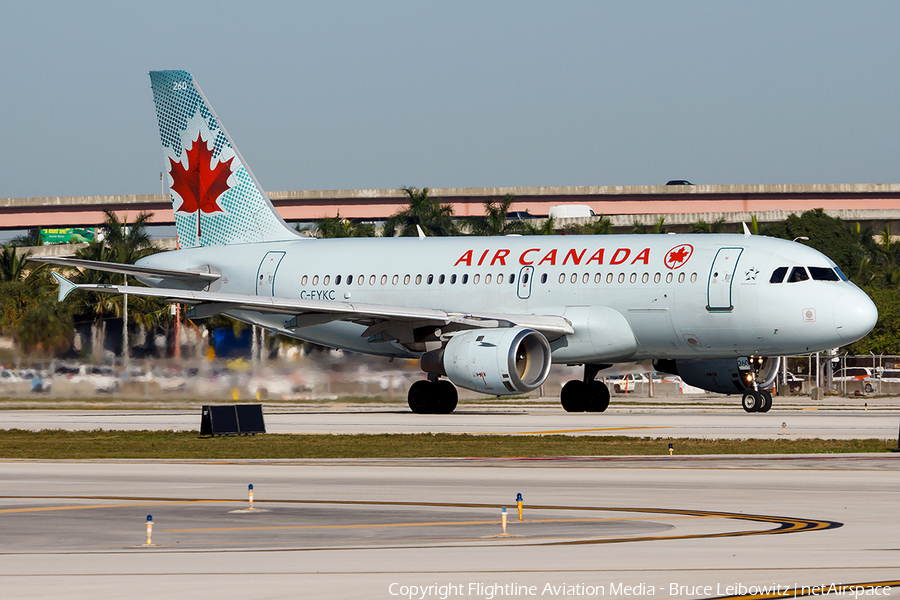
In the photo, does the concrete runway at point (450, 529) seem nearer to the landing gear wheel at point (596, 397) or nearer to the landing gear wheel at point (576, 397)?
the landing gear wheel at point (596, 397)

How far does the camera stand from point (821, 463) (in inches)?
867

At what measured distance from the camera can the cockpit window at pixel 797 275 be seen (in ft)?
115

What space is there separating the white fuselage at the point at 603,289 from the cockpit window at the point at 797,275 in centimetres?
13

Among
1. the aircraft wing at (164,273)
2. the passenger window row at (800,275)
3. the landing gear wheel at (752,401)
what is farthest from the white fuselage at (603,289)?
the landing gear wheel at (752,401)

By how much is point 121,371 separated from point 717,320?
18.8 meters

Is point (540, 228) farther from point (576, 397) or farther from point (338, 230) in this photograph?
point (576, 397)

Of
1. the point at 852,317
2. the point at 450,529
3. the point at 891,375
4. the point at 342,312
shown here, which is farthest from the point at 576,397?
the point at 891,375

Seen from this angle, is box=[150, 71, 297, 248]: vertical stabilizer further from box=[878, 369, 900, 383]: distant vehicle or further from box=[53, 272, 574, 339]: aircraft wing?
box=[878, 369, 900, 383]: distant vehicle

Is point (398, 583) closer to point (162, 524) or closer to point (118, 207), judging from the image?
point (162, 524)

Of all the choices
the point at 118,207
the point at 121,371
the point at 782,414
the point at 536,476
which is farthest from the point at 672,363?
the point at 118,207

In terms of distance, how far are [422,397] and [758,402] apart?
9545 mm

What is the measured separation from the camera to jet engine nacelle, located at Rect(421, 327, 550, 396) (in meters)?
34.8

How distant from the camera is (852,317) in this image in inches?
1346

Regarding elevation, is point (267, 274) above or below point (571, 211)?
below
